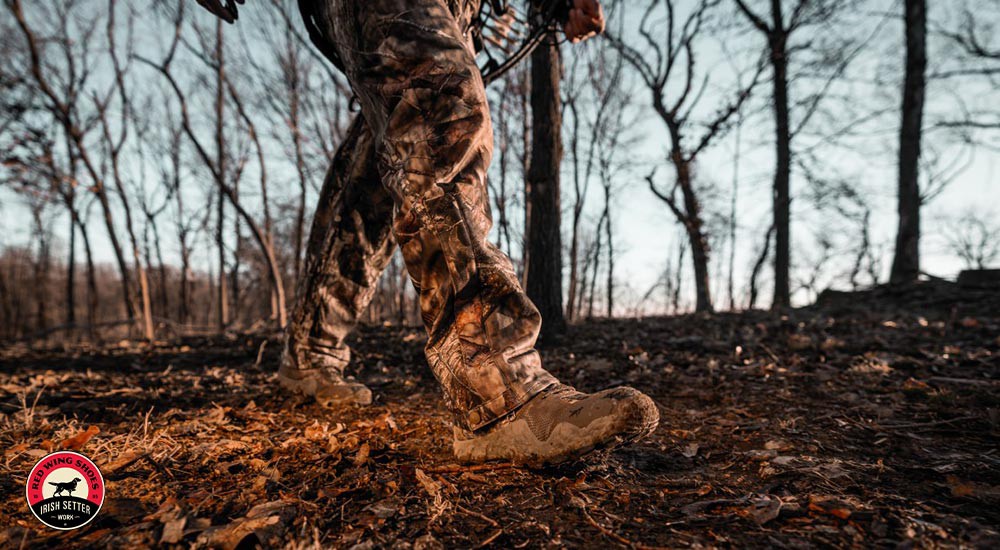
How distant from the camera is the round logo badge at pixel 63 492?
33.7 inches

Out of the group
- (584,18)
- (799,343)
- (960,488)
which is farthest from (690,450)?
(799,343)

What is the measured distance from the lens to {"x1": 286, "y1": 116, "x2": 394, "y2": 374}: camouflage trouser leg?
182cm

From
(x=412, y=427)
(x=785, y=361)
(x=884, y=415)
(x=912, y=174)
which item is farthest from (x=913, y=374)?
(x=912, y=174)

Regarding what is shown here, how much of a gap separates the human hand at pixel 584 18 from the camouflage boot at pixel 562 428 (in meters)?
1.65

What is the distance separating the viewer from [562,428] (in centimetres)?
101

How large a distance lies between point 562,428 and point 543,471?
18cm

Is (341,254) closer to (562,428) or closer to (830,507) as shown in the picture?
(562,428)

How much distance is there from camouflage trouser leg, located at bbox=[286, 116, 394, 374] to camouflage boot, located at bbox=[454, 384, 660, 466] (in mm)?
1002

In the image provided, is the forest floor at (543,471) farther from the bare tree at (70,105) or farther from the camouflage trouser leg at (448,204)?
the bare tree at (70,105)

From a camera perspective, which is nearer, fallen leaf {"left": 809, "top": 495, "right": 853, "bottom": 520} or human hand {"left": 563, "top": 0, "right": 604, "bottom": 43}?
fallen leaf {"left": 809, "top": 495, "right": 853, "bottom": 520}

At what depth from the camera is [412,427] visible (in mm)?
1569

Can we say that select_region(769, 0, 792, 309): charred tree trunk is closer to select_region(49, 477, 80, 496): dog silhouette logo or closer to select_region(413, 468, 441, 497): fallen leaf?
select_region(413, 468, 441, 497): fallen leaf

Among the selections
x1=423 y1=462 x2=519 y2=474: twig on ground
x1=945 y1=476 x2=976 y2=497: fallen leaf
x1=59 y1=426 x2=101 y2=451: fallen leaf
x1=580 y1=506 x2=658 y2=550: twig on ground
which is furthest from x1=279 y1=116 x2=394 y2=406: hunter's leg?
x1=945 y1=476 x2=976 y2=497: fallen leaf

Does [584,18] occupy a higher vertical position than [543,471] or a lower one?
higher
